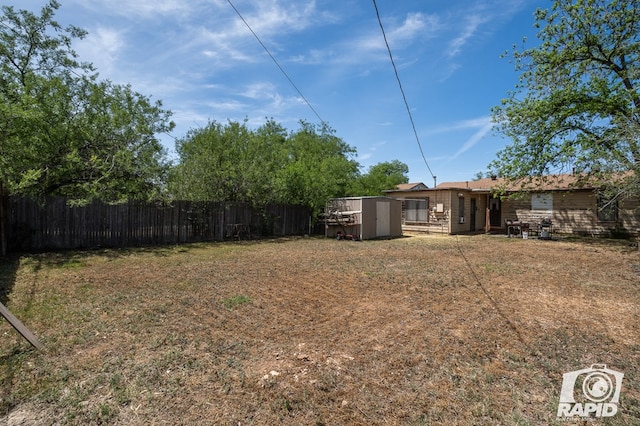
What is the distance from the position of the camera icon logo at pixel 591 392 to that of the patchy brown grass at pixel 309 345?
0.06m

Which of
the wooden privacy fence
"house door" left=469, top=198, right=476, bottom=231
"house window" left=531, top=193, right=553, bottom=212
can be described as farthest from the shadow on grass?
"house window" left=531, top=193, right=553, bottom=212

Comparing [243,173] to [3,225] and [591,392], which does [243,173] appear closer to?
[3,225]

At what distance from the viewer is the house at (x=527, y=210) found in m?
15.2

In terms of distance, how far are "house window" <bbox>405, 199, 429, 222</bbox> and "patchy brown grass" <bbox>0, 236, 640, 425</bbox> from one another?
1083cm

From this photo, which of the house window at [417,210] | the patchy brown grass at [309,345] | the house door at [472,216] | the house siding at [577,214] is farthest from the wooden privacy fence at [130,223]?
the house siding at [577,214]

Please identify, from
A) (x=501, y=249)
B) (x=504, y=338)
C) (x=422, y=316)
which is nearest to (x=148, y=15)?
(x=422, y=316)

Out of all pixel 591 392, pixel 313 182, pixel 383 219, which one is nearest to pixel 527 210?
pixel 383 219

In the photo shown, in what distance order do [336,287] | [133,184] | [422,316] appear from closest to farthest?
[422,316], [336,287], [133,184]

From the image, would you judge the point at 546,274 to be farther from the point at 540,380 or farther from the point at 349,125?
the point at 349,125

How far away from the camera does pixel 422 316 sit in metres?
4.32

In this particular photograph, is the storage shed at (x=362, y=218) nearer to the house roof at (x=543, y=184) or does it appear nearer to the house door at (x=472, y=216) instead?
the house roof at (x=543, y=184)

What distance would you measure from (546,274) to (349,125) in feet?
32.7

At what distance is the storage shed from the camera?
1424 centimetres

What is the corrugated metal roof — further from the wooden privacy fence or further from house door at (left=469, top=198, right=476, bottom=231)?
the wooden privacy fence
